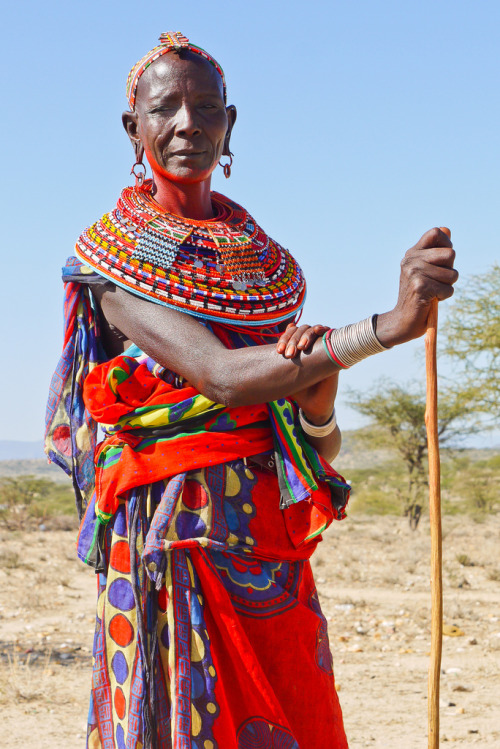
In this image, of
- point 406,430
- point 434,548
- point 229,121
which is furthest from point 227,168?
point 406,430

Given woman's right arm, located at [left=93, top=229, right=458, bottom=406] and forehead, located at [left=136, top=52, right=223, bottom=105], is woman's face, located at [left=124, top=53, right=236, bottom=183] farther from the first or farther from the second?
woman's right arm, located at [left=93, top=229, right=458, bottom=406]

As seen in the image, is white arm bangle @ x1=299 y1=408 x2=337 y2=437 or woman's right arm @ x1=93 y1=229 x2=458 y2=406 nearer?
woman's right arm @ x1=93 y1=229 x2=458 y2=406

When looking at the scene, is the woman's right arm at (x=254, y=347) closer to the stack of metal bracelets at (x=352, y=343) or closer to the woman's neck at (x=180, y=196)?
the stack of metal bracelets at (x=352, y=343)

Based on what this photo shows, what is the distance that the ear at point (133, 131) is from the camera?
2862 millimetres

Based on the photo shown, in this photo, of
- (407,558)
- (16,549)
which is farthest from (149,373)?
(16,549)

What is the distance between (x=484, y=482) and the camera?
23.8m

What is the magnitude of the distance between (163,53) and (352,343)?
125cm

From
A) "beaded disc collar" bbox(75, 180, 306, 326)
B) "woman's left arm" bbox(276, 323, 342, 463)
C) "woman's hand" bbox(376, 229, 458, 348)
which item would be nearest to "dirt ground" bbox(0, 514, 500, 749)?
"woman's left arm" bbox(276, 323, 342, 463)

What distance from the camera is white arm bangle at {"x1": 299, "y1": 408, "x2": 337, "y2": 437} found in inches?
103

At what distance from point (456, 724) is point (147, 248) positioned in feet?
13.9

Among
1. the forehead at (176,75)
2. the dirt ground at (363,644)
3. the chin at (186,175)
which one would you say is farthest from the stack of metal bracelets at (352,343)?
the dirt ground at (363,644)

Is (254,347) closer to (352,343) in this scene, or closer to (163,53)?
(352,343)

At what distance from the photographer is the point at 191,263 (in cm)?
261

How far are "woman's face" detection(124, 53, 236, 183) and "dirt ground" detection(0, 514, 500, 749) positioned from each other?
148 inches
